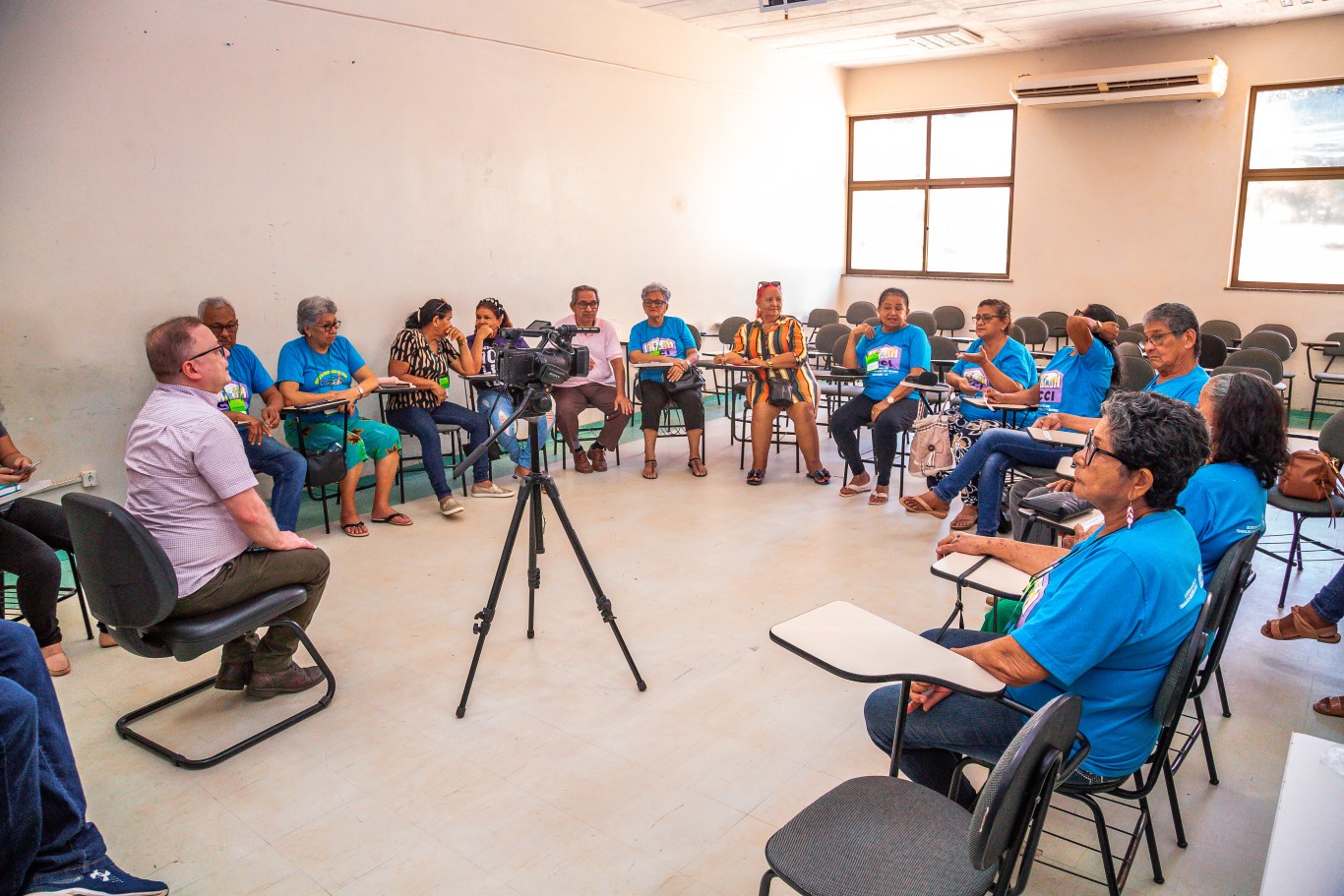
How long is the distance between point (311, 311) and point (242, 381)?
486mm

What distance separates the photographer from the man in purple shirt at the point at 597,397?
19.2ft

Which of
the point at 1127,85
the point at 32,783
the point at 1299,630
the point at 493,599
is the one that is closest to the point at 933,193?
the point at 1127,85

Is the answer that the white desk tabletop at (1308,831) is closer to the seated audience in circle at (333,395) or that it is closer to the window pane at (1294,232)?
the seated audience in circle at (333,395)

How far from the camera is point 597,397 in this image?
5.97 m

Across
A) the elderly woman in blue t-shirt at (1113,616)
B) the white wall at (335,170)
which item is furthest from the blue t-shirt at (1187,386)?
the white wall at (335,170)

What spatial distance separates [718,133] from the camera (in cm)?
808

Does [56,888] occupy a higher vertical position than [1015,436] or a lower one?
lower

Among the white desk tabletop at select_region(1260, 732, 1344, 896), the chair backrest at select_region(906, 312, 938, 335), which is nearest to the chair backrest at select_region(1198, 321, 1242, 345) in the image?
the chair backrest at select_region(906, 312, 938, 335)

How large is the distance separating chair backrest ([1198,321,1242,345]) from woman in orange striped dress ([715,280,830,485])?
3.94 m

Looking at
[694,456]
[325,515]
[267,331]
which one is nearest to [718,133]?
[694,456]

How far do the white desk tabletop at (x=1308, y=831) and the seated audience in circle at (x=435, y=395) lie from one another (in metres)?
4.12

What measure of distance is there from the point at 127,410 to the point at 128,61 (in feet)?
5.62

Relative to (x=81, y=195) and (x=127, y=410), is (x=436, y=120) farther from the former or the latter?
(x=127, y=410)

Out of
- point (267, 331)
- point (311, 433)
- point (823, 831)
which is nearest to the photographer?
point (823, 831)
